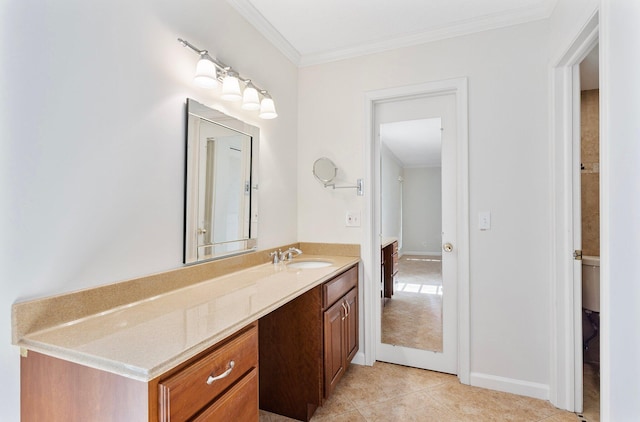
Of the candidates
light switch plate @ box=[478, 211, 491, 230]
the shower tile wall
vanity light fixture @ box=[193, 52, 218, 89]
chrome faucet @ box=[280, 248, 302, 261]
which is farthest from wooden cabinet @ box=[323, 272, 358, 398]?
the shower tile wall

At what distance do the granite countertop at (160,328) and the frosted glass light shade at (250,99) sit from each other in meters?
1.02

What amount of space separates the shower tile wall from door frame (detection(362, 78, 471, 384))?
42.4 inches

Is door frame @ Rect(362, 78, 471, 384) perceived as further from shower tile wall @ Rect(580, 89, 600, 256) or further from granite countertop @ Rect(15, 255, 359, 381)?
shower tile wall @ Rect(580, 89, 600, 256)

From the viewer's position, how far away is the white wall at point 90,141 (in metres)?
0.92

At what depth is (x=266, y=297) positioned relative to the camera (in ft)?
4.33

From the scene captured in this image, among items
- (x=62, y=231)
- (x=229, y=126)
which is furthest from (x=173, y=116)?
(x=62, y=231)

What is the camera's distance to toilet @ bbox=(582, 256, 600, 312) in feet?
6.70

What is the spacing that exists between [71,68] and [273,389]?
5.79 ft

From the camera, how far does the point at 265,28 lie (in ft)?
6.85

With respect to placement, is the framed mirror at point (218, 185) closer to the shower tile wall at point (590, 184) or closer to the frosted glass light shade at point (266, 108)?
the frosted glass light shade at point (266, 108)

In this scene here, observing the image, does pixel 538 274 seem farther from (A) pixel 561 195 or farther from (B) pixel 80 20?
(B) pixel 80 20

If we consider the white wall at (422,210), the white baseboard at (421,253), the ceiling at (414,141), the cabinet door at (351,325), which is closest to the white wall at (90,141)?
the cabinet door at (351,325)

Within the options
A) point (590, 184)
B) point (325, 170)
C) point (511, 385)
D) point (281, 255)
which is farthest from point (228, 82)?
point (590, 184)

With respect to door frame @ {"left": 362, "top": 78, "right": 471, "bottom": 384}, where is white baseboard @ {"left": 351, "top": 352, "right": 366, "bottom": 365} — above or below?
below
